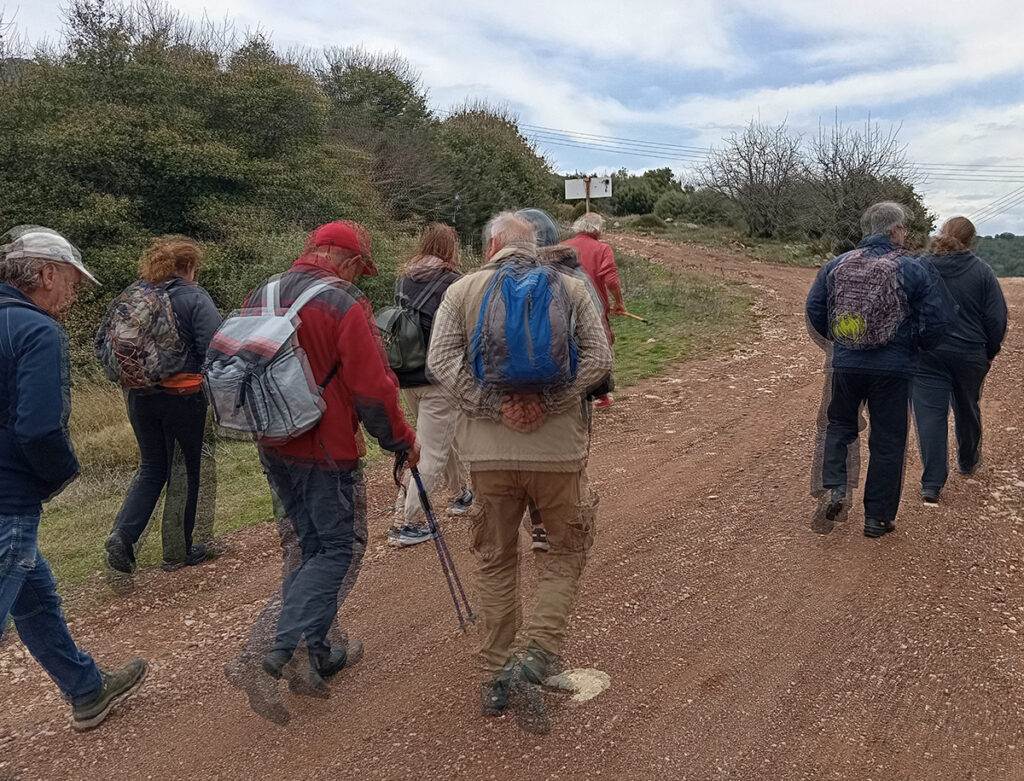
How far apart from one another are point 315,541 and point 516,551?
910mm

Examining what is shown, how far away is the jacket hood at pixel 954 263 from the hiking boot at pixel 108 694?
574cm

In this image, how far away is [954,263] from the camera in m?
5.73

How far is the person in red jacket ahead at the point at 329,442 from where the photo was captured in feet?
10.9

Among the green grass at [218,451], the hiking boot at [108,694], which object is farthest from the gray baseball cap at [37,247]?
the green grass at [218,451]

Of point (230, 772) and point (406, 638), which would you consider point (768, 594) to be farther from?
point (230, 772)

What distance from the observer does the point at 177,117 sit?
13.8m

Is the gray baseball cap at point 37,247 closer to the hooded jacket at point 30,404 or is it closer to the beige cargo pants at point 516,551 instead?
the hooded jacket at point 30,404

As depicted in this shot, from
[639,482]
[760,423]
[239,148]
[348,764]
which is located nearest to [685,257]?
[239,148]

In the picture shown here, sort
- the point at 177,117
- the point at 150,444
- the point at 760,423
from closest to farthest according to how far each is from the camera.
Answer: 1. the point at 150,444
2. the point at 760,423
3. the point at 177,117

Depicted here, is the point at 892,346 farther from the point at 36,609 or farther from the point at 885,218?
the point at 36,609

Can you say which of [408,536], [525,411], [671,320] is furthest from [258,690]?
[671,320]

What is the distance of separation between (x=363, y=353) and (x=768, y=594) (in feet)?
8.50

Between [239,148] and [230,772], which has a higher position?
[239,148]

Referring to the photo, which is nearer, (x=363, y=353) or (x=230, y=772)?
(x=230, y=772)
